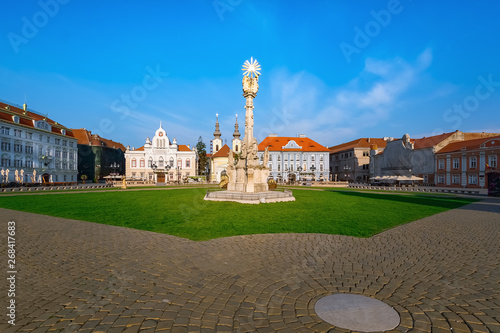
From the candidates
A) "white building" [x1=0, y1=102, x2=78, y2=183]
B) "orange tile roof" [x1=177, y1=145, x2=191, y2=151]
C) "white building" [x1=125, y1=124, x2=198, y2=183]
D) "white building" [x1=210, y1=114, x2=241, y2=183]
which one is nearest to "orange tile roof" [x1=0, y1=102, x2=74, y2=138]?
"white building" [x1=0, y1=102, x2=78, y2=183]

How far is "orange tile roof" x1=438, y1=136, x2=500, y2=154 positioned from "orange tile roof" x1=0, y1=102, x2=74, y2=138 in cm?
7565

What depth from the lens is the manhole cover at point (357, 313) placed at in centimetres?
338

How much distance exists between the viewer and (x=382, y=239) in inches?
314

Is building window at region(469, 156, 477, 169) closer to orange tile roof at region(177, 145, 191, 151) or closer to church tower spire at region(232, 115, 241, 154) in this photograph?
church tower spire at region(232, 115, 241, 154)

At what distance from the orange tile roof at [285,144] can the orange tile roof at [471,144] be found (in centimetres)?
2532

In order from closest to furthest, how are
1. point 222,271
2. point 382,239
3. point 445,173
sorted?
point 222,271
point 382,239
point 445,173

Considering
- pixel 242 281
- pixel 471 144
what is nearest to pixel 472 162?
pixel 471 144

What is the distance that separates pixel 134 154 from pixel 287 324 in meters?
70.2

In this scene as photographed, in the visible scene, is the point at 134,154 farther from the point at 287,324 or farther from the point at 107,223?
the point at 287,324

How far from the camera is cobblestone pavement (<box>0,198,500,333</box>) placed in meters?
3.49

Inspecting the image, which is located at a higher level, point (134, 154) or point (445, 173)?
point (134, 154)

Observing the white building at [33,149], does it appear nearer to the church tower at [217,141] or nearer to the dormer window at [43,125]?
the dormer window at [43,125]

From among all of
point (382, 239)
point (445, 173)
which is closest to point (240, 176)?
point (382, 239)

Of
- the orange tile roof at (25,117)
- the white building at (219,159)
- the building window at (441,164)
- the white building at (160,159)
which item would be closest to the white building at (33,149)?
the orange tile roof at (25,117)
